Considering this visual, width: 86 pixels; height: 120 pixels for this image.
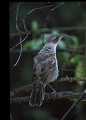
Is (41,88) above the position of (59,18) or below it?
below

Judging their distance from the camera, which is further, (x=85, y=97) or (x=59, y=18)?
(x=59, y=18)

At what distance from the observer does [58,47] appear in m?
2.59

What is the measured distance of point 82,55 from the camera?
8.50 ft

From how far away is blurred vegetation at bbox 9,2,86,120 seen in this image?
2.46 meters

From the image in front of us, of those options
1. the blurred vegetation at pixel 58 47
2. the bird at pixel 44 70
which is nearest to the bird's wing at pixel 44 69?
the bird at pixel 44 70

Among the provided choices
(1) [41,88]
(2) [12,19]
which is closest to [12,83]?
(2) [12,19]

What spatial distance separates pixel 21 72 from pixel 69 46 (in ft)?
1.06

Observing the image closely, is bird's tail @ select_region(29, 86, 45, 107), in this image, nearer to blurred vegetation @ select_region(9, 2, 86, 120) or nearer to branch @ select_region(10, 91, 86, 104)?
branch @ select_region(10, 91, 86, 104)

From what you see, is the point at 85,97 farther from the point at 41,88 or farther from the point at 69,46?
the point at 69,46

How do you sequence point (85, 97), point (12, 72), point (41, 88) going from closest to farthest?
point (85, 97), point (41, 88), point (12, 72)

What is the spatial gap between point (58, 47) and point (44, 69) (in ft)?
1.38

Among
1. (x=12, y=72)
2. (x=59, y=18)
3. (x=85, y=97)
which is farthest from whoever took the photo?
(x=59, y=18)

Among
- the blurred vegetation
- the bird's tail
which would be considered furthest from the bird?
the blurred vegetation
